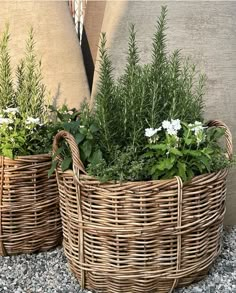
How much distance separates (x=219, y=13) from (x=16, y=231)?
1.64 meters

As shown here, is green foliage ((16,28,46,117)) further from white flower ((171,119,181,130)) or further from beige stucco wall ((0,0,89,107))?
white flower ((171,119,181,130))

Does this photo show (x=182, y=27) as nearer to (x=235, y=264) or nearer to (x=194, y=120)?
(x=194, y=120)

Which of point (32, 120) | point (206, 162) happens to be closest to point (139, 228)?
point (206, 162)

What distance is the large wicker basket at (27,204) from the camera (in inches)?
94.0

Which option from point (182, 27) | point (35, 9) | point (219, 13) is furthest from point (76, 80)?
point (219, 13)

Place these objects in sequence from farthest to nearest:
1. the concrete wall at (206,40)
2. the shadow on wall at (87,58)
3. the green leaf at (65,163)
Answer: the shadow on wall at (87,58), the concrete wall at (206,40), the green leaf at (65,163)

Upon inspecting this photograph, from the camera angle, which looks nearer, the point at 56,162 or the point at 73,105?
the point at 56,162

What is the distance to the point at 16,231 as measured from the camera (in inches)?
97.9

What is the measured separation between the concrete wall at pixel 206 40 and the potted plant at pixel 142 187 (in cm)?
65

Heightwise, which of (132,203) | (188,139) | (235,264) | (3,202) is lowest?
(235,264)

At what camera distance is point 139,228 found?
6.54 feet

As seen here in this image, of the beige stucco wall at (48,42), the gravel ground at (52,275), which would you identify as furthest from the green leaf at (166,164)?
the beige stucco wall at (48,42)

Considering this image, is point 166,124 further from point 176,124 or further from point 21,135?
point 21,135

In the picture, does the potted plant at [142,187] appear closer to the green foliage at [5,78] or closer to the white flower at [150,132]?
the white flower at [150,132]
